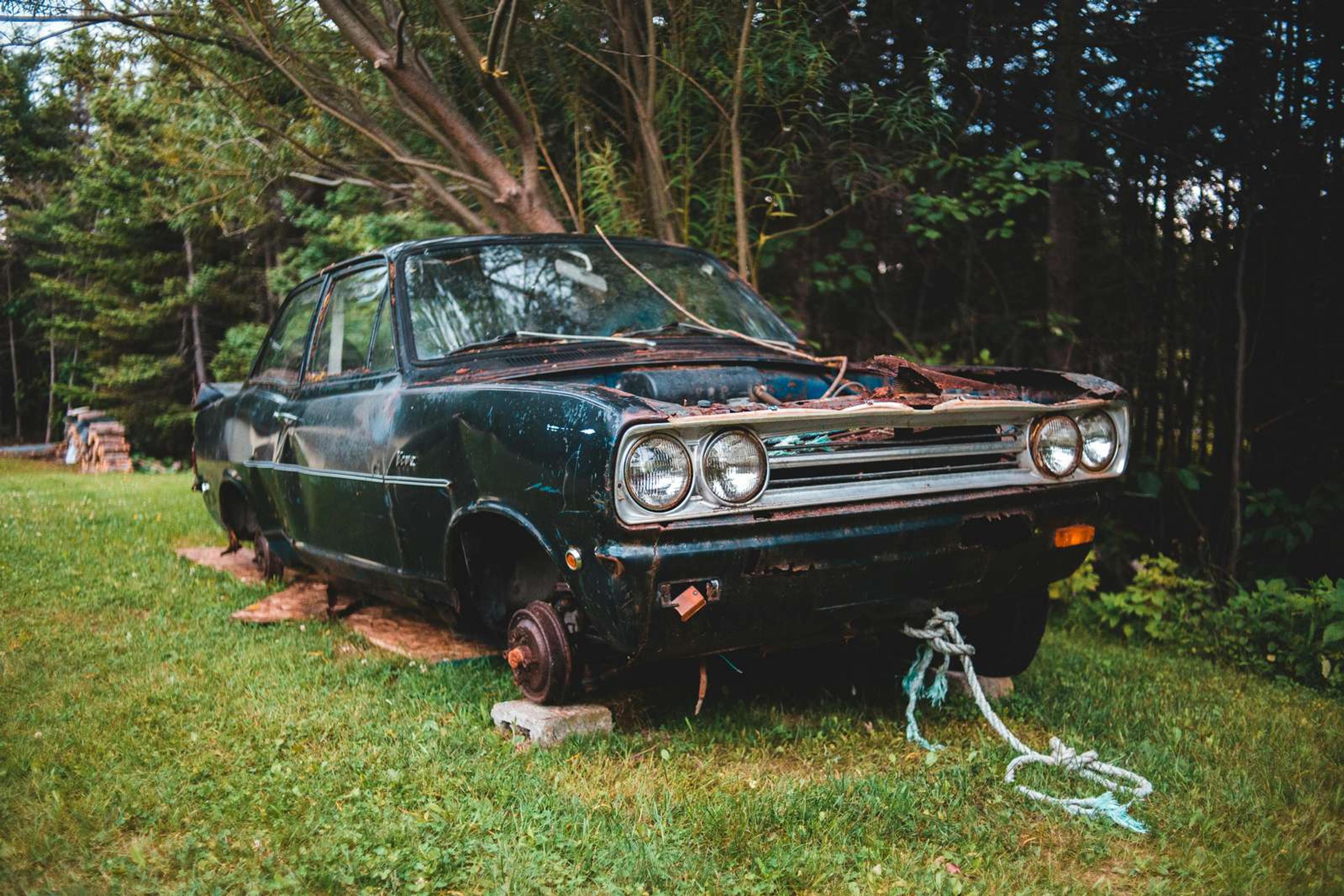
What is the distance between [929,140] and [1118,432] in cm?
303

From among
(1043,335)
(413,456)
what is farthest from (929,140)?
(413,456)

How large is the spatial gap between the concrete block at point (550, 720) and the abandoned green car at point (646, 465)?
7 centimetres

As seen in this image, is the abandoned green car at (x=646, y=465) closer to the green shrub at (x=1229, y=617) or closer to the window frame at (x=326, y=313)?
the window frame at (x=326, y=313)

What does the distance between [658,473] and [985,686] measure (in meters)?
1.90

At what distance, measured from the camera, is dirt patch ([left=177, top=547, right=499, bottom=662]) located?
4.30 meters

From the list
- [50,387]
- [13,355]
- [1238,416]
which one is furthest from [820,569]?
[13,355]

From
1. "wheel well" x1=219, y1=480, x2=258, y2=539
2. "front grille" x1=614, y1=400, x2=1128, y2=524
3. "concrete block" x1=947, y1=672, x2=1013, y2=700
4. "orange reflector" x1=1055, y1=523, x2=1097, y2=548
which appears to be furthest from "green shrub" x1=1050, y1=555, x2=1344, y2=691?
"wheel well" x1=219, y1=480, x2=258, y2=539

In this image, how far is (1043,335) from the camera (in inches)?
238

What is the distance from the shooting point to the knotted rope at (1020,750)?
2.76 m

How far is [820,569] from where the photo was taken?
281 cm

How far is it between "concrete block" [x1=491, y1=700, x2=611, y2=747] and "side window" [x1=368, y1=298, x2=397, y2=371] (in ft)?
4.54

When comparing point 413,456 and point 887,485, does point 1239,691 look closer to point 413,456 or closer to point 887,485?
point 887,485

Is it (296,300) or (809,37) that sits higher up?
(809,37)

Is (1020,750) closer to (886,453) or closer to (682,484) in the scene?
(886,453)
